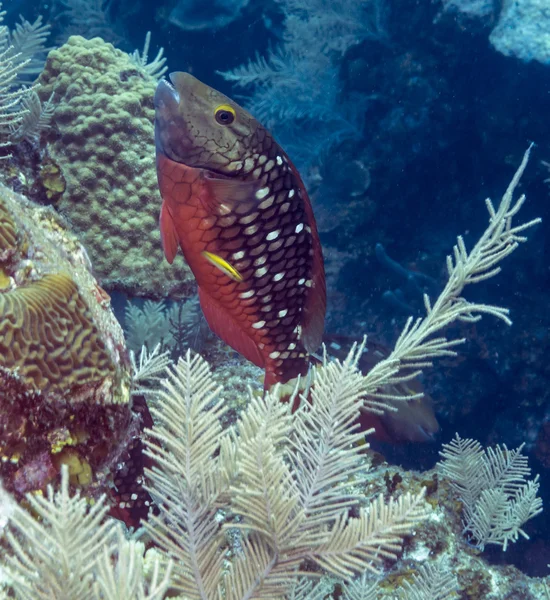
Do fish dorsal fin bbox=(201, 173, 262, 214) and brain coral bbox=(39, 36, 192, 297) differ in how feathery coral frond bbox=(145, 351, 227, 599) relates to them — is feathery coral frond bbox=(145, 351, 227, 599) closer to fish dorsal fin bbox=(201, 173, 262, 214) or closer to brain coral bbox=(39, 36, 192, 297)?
fish dorsal fin bbox=(201, 173, 262, 214)

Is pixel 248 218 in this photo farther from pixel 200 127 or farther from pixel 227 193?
pixel 200 127

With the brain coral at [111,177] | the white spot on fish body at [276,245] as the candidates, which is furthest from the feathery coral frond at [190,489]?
the brain coral at [111,177]

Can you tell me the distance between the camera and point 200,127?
191cm

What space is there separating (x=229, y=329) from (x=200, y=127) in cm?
96

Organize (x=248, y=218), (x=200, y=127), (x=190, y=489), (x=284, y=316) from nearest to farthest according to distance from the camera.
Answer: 1. (x=190, y=489)
2. (x=200, y=127)
3. (x=248, y=218)
4. (x=284, y=316)

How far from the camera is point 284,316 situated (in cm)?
232

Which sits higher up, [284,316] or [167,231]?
[167,231]

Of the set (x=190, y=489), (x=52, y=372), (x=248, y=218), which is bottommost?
(x=190, y=489)

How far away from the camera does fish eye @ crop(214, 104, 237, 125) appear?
6.36 feet

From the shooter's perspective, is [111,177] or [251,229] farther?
[111,177]

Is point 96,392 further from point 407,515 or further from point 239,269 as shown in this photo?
point 407,515

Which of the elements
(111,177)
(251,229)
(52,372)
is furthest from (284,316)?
(111,177)

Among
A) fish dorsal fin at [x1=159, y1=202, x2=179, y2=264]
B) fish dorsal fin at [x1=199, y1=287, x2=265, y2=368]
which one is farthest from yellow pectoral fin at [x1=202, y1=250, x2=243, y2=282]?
fish dorsal fin at [x1=199, y1=287, x2=265, y2=368]

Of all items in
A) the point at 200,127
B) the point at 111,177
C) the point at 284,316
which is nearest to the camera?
the point at 200,127
